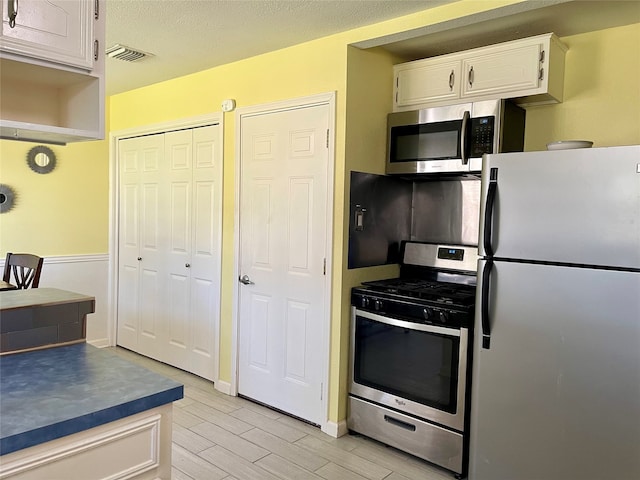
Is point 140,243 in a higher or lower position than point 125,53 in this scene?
lower

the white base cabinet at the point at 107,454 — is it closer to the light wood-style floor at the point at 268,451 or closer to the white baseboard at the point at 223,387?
the light wood-style floor at the point at 268,451

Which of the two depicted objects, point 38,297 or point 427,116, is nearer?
point 38,297

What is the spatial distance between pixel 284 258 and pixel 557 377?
69.3 inches

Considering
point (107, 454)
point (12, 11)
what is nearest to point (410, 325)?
point (107, 454)

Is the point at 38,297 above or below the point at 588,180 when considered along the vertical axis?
below

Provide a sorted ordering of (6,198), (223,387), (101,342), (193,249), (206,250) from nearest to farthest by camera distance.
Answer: (223,387), (206,250), (193,249), (6,198), (101,342)

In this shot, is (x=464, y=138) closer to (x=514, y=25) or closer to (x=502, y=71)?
(x=502, y=71)

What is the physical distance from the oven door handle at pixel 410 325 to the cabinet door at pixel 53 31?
194 centimetres

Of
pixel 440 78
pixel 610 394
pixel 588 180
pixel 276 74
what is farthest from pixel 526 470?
pixel 276 74

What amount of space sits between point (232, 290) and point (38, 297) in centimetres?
183

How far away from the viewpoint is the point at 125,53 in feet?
11.0

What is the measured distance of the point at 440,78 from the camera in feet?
9.57

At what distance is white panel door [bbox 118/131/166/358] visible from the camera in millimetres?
4312

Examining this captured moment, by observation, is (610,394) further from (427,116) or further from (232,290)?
(232,290)
